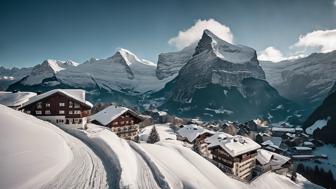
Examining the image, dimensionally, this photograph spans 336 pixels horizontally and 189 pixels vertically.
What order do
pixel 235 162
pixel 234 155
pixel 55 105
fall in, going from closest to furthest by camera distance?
pixel 55 105
pixel 234 155
pixel 235 162

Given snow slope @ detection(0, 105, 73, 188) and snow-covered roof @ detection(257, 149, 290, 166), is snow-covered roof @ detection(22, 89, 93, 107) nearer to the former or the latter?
snow slope @ detection(0, 105, 73, 188)

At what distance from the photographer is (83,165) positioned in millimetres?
24375

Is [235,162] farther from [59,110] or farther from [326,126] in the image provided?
[326,126]

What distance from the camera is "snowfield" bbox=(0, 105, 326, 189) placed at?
2000 cm

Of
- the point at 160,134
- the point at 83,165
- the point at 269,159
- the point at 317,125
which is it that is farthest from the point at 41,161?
the point at 317,125

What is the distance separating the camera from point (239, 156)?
2569 inches

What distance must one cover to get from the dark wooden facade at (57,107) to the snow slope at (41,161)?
27.7 meters

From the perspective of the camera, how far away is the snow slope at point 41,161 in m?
19.2

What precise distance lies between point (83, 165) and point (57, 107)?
36.3 meters

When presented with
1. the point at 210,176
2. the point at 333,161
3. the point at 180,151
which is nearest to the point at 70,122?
the point at 180,151

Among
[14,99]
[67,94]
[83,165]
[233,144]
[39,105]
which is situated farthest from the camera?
[233,144]

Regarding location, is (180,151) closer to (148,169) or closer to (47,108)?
(148,169)

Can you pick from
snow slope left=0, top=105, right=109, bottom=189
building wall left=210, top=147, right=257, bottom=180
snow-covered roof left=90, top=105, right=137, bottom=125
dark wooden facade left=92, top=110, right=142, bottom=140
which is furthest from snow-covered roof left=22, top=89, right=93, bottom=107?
building wall left=210, top=147, right=257, bottom=180

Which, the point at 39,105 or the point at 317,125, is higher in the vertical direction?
the point at 39,105
